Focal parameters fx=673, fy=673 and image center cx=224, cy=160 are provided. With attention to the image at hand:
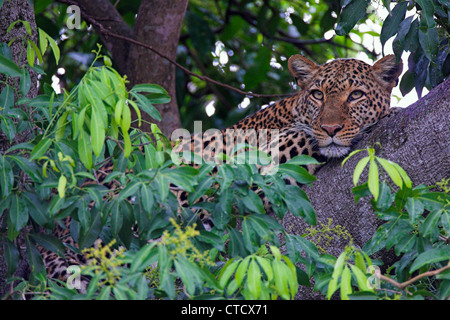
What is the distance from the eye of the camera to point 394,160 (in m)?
3.67

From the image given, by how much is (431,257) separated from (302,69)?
2.99 m

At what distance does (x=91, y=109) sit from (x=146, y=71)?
136 inches

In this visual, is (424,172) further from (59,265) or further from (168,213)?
(59,265)

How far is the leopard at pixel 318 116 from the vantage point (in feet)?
15.3

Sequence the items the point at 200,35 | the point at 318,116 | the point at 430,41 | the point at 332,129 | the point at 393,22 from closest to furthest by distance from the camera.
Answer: the point at 430,41 → the point at 393,22 → the point at 332,129 → the point at 318,116 → the point at 200,35

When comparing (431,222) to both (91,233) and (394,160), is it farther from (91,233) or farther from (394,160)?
(91,233)

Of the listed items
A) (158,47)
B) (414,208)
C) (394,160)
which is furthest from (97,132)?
(158,47)

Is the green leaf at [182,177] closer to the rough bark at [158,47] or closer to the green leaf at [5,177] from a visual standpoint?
the green leaf at [5,177]

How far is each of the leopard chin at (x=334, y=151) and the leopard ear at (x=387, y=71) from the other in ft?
3.03

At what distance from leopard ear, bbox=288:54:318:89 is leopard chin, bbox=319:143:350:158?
3.41 ft

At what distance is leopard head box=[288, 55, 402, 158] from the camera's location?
15.5 ft

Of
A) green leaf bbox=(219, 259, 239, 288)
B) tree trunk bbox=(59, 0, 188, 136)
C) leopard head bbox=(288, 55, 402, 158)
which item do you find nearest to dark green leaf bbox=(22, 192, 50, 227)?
green leaf bbox=(219, 259, 239, 288)
